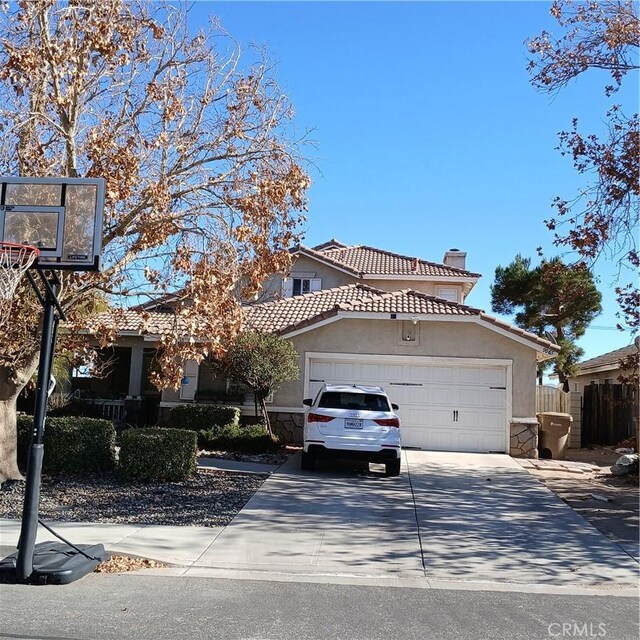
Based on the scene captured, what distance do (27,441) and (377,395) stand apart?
7160mm

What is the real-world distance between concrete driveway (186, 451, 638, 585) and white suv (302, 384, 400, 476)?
506mm

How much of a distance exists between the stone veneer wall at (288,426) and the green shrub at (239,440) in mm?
1373

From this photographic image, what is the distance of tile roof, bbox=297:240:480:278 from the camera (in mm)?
26312

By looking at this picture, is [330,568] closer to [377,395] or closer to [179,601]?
[179,601]

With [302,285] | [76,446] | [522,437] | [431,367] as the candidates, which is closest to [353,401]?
[76,446]

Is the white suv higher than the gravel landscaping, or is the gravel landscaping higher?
the white suv

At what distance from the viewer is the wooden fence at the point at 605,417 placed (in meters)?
21.0

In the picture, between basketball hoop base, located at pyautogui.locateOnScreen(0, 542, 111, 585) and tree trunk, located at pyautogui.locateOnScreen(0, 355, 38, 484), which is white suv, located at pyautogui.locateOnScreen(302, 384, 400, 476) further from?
basketball hoop base, located at pyautogui.locateOnScreen(0, 542, 111, 585)

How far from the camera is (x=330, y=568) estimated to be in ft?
25.4

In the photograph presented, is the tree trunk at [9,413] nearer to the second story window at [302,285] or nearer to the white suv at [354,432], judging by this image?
the white suv at [354,432]

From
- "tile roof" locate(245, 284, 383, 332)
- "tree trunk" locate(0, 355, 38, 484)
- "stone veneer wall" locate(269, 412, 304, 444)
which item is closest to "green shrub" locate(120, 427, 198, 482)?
"tree trunk" locate(0, 355, 38, 484)

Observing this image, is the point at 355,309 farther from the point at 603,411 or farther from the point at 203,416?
the point at 603,411

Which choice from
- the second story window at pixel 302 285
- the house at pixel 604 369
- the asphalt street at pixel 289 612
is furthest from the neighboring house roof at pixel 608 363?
the asphalt street at pixel 289 612

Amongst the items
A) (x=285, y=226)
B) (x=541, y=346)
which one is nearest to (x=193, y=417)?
(x=285, y=226)
